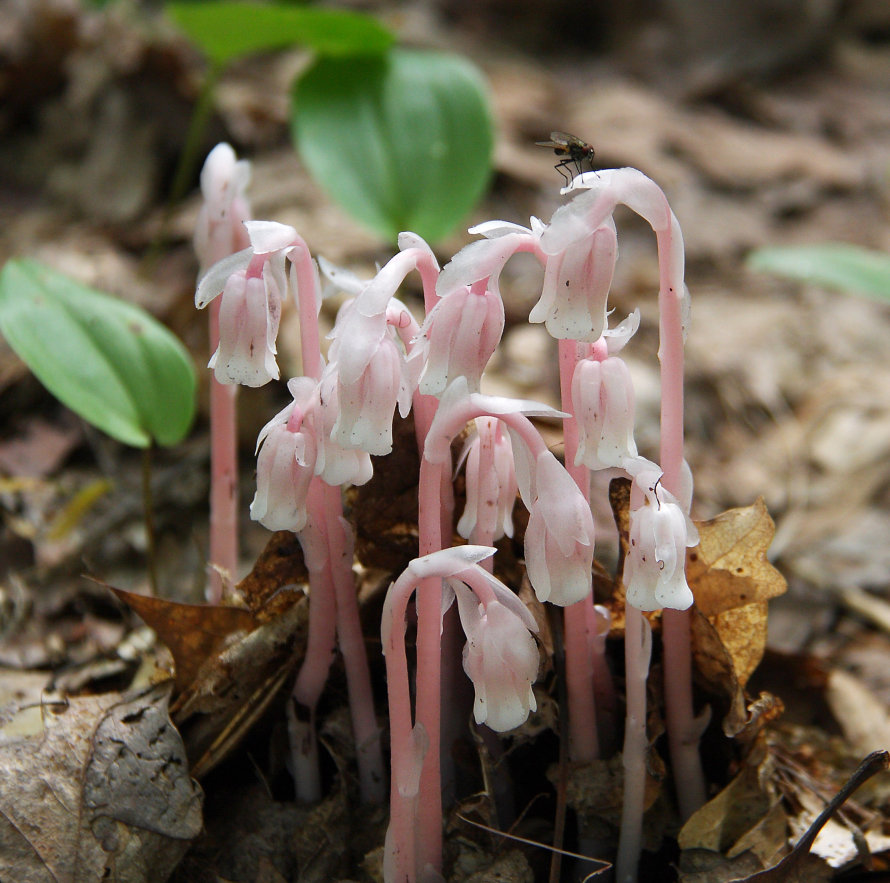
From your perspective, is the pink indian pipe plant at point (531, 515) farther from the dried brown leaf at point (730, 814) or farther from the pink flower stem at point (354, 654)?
the dried brown leaf at point (730, 814)

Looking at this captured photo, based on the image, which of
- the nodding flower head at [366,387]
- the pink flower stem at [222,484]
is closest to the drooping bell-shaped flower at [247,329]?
the nodding flower head at [366,387]

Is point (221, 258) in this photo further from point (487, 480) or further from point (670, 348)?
point (670, 348)

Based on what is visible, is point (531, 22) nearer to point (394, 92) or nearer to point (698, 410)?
point (394, 92)

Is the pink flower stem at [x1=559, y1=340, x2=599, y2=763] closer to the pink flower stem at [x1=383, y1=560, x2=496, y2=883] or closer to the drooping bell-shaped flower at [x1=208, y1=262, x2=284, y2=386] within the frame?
the pink flower stem at [x1=383, y1=560, x2=496, y2=883]

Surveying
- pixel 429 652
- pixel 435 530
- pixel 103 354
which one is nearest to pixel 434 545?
pixel 435 530

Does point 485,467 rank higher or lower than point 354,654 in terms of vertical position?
higher

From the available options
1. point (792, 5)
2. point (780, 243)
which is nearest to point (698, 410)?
point (780, 243)

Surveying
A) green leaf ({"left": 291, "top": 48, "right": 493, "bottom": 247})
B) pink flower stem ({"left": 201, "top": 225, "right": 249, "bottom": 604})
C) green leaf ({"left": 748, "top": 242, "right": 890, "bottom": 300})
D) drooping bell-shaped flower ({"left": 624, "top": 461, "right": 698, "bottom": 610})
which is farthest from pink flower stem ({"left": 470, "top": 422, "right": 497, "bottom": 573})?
green leaf ({"left": 291, "top": 48, "right": 493, "bottom": 247})
